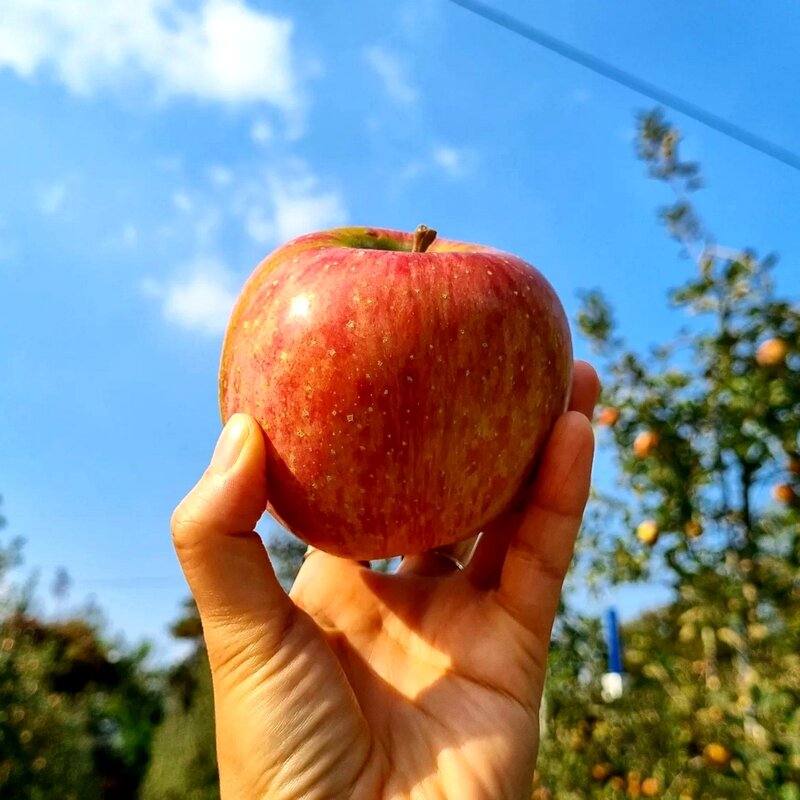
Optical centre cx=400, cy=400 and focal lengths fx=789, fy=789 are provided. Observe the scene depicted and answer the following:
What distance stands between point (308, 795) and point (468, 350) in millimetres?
730

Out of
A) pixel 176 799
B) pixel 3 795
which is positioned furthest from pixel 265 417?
pixel 176 799

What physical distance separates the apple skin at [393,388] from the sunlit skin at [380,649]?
0.29 feet

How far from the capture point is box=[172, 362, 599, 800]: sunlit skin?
3.97 ft

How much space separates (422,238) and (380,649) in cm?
79

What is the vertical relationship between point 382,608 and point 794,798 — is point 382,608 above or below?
above

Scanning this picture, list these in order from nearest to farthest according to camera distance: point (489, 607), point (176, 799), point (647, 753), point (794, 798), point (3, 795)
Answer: point (489, 607), point (794, 798), point (647, 753), point (3, 795), point (176, 799)

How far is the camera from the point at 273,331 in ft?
4.20

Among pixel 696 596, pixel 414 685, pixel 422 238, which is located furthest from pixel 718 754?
pixel 422 238

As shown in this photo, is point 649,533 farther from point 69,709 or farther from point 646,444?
point 69,709

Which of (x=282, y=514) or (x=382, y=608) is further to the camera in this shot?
(x=382, y=608)

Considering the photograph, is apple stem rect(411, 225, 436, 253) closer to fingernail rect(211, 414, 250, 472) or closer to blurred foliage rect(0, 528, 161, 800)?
fingernail rect(211, 414, 250, 472)

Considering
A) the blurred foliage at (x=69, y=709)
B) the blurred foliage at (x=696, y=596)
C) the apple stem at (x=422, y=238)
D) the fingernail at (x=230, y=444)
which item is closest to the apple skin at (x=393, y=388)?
the fingernail at (x=230, y=444)

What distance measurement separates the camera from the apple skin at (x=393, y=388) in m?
1.23

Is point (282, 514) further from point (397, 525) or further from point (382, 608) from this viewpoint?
point (382, 608)
